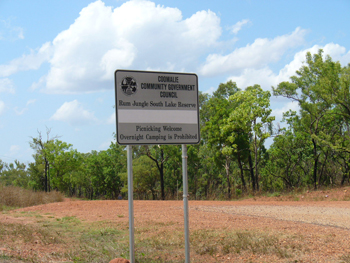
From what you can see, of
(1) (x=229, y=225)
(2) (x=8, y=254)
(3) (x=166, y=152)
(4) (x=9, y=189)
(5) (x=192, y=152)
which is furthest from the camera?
(5) (x=192, y=152)

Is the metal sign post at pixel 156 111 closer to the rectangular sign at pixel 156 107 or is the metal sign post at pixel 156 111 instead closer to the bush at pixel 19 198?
the rectangular sign at pixel 156 107

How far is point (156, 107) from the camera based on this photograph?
16.2ft

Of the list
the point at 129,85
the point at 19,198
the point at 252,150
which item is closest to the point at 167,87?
the point at 129,85

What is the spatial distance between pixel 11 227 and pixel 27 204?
38.6 ft

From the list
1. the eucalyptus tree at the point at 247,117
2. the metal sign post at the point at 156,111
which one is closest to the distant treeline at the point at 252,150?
the eucalyptus tree at the point at 247,117

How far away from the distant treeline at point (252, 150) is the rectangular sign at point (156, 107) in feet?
63.7

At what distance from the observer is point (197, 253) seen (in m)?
6.24

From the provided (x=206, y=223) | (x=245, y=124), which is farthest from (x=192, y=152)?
(x=206, y=223)

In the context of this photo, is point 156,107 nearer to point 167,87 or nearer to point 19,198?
point 167,87

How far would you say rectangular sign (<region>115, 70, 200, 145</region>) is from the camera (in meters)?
4.80

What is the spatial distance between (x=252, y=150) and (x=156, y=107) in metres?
29.8

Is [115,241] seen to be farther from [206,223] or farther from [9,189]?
[9,189]

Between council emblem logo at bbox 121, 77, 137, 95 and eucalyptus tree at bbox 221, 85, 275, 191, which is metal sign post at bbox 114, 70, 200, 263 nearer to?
council emblem logo at bbox 121, 77, 137, 95

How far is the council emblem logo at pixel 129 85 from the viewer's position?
483 cm
